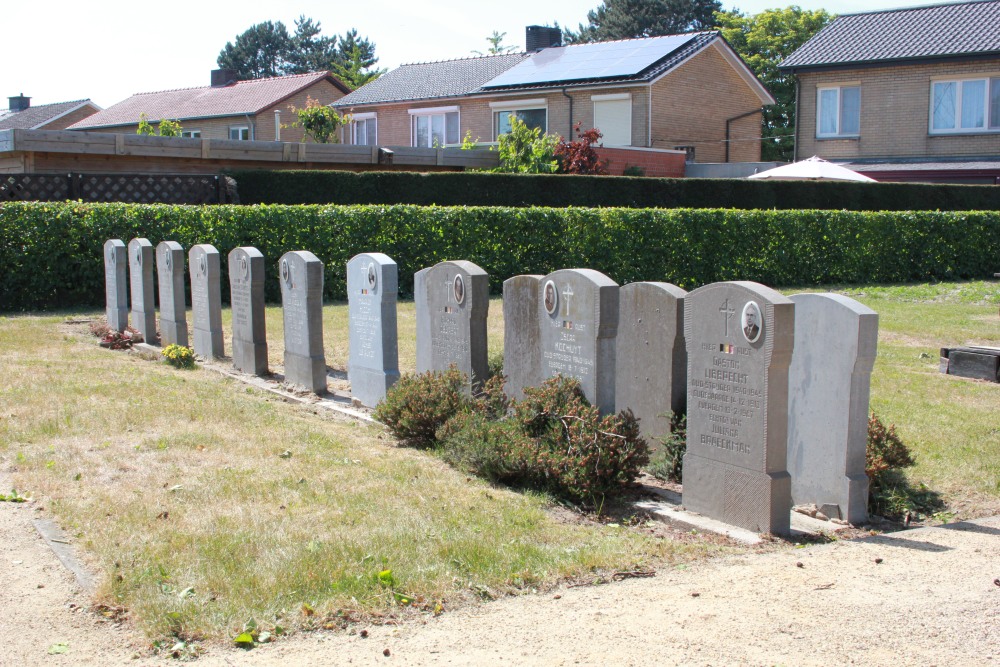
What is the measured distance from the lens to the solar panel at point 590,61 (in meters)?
35.2

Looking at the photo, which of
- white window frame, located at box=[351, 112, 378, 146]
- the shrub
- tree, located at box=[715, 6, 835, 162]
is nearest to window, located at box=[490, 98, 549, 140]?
white window frame, located at box=[351, 112, 378, 146]

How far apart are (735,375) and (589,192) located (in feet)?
61.3

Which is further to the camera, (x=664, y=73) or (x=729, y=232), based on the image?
(x=664, y=73)

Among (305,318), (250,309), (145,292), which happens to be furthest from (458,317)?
(145,292)

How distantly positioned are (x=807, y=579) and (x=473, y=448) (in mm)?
2728

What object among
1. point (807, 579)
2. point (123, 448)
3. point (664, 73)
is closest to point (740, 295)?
point (807, 579)

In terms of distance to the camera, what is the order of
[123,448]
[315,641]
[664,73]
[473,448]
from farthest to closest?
[664,73], [123,448], [473,448], [315,641]

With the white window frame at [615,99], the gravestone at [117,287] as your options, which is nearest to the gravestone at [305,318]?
the gravestone at [117,287]

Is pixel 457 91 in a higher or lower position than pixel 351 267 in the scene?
higher

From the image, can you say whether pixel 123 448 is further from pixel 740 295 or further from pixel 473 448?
pixel 740 295

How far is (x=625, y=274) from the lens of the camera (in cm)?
2070

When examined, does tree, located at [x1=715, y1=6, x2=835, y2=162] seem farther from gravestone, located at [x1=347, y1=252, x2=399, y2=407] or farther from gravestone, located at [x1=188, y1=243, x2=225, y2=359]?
gravestone, located at [x1=347, y1=252, x2=399, y2=407]

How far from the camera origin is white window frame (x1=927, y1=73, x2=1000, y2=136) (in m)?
30.9

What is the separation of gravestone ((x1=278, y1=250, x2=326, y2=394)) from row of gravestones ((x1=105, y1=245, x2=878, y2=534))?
0.07 feet
